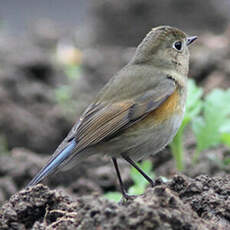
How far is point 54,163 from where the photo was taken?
4.19 metres

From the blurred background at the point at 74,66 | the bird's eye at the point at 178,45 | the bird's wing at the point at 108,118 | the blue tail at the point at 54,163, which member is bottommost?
the blue tail at the point at 54,163

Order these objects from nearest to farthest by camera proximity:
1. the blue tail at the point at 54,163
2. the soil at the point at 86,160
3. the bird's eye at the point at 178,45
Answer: the soil at the point at 86,160, the blue tail at the point at 54,163, the bird's eye at the point at 178,45

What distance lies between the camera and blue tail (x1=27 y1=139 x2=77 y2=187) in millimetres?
4031

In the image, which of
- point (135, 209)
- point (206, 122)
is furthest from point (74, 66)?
point (135, 209)

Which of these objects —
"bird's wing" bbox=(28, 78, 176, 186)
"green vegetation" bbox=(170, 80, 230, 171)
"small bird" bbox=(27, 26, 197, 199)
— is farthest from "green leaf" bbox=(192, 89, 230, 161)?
"bird's wing" bbox=(28, 78, 176, 186)

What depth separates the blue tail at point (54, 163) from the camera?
159 inches

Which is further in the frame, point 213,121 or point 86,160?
point 86,160

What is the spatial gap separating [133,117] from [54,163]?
0.75 m

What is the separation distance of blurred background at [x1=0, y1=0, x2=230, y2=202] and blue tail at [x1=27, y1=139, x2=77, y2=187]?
109 centimetres

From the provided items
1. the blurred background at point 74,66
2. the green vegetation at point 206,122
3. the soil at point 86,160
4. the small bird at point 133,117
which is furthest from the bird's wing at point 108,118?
the blurred background at point 74,66

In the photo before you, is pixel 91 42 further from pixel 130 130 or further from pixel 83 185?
pixel 130 130

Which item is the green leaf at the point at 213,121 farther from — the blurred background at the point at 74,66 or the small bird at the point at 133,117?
the small bird at the point at 133,117

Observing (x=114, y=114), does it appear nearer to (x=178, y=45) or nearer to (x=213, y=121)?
(x=178, y=45)

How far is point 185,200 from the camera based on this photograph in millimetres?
3287
